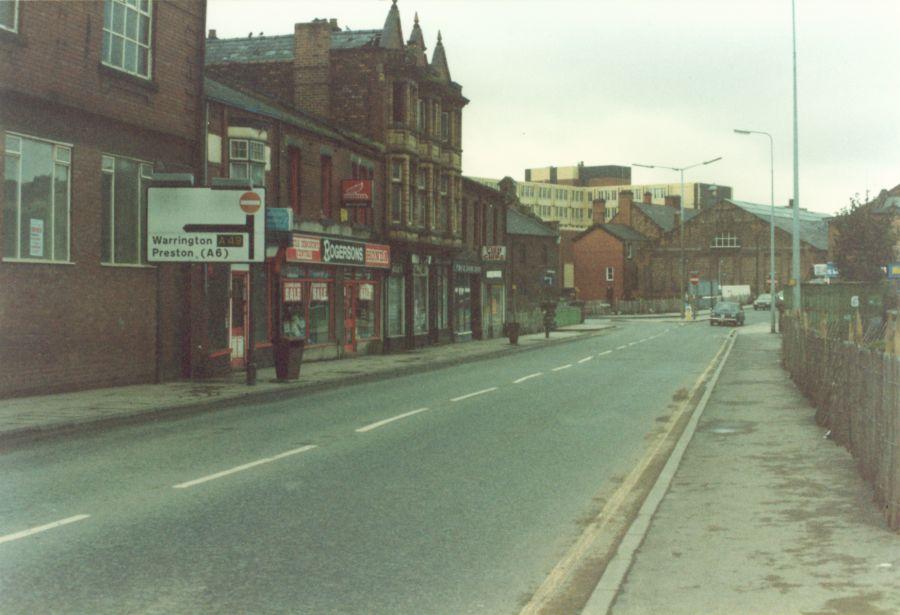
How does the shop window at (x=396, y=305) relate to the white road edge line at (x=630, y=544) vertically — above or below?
above

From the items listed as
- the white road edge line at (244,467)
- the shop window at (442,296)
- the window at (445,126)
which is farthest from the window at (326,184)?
the white road edge line at (244,467)

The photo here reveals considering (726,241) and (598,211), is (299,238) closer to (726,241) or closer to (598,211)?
(726,241)

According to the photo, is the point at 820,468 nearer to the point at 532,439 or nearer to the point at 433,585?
the point at 532,439

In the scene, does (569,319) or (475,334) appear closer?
(475,334)

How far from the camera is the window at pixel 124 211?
20812 millimetres

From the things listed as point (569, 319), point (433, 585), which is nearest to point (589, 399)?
point (433, 585)

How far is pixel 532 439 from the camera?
1370 cm

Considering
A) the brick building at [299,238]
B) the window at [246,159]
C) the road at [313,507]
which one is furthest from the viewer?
the window at [246,159]

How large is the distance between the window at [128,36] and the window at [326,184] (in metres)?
9.90

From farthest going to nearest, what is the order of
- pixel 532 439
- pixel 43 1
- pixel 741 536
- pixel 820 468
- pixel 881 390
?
pixel 43 1, pixel 532 439, pixel 820 468, pixel 881 390, pixel 741 536

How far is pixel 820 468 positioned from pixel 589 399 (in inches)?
352

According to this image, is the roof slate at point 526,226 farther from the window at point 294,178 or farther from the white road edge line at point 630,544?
the white road edge line at point 630,544

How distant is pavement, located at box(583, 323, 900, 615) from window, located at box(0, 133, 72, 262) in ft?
40.0

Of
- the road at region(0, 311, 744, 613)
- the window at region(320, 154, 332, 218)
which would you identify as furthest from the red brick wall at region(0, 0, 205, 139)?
the window at region(320, 154, 332, 218)
